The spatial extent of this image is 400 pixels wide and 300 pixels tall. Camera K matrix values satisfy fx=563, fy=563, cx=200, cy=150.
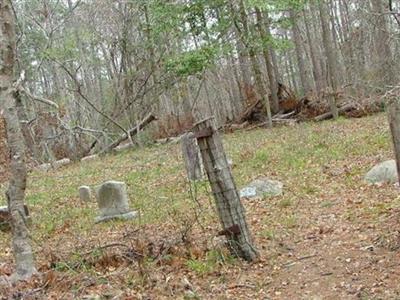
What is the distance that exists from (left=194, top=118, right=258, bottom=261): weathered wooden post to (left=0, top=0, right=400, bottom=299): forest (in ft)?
0.05

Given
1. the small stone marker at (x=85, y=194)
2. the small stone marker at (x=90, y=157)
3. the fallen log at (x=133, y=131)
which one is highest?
the fallen log at (x=133, y=131)

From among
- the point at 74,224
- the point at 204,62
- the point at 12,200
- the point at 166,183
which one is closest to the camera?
the point at 12,200

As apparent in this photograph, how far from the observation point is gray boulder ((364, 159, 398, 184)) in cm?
898

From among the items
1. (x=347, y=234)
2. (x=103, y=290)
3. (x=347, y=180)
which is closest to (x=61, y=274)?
(x=103, y=290)

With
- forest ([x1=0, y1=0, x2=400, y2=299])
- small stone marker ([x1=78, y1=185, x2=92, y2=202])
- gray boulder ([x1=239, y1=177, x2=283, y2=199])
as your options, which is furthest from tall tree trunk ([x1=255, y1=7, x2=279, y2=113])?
gray boulder ([x1=239, y1=177, x2=283, y2=199])

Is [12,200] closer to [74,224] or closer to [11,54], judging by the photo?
[11,54]

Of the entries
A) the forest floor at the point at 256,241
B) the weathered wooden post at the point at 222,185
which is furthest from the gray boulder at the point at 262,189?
the weathered wooden post at the point at 222,185

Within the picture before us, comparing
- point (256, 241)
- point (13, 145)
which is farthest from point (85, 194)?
point (13, 145)

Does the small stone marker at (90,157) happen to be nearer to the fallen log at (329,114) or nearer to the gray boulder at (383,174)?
the fallen log at (329,114)

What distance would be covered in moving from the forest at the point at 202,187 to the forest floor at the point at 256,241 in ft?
0.08

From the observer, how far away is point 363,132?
15.0m

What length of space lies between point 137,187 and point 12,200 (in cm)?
643

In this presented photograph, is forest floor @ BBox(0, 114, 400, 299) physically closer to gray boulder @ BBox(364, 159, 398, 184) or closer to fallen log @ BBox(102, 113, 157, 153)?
gray boulder @ BBox(364, 159, 398, 184)

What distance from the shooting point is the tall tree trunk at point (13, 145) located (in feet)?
19.4
